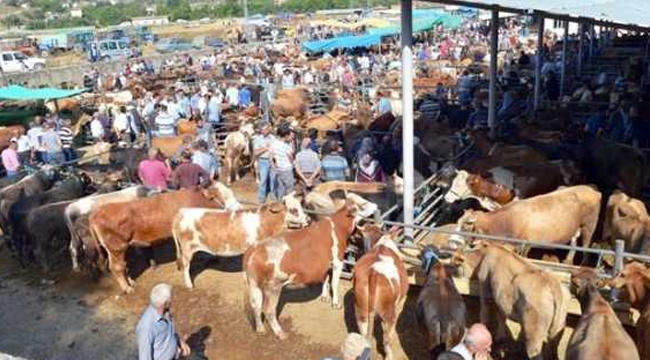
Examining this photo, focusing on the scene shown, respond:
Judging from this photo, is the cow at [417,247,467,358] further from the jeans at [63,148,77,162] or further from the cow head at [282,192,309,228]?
Answer: the jeans at [63,148,77,162]

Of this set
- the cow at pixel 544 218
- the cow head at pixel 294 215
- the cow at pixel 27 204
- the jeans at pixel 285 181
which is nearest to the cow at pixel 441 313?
the cow at pixel 544 218

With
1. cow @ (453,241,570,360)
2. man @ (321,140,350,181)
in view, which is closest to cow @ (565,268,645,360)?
cow @ (453,241,570,360)

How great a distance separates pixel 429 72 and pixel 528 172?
58.6ft

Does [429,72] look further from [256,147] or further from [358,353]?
[358,353]

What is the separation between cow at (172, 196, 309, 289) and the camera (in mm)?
8711

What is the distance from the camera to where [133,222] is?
9.31m

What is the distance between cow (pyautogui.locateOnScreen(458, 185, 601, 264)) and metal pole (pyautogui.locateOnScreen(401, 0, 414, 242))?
0.73 meters

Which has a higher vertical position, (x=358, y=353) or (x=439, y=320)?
(x=358, y=353)

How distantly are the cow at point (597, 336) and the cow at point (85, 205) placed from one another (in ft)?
23.7

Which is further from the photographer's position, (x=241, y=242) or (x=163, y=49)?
(x=163, y=49)

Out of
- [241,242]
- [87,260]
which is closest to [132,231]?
[87,260]

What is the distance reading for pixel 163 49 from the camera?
50.3 m

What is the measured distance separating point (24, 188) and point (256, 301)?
6255mm

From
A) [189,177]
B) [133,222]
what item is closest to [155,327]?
A: [133,222]
